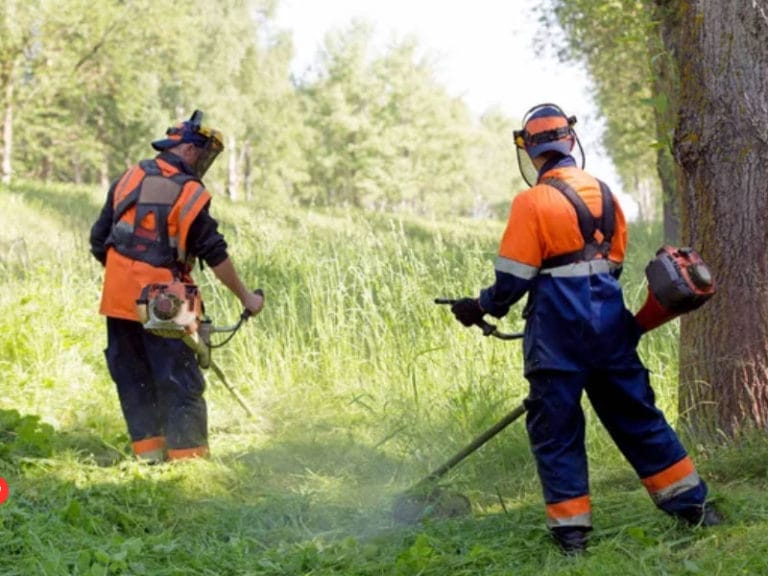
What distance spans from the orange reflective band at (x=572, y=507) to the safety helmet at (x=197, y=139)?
3.06m

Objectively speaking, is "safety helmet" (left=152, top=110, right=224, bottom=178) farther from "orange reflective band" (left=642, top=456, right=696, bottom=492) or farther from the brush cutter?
"orange reflective band" (left=642, top=456, right=696, bottom=492)

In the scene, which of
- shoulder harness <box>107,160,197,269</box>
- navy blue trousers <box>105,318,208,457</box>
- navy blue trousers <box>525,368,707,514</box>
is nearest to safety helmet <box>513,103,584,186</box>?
navy blue trousers <box>525,368,707,514</box>

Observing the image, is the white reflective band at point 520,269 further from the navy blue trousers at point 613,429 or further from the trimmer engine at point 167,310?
the trimmer engine at point 167,310

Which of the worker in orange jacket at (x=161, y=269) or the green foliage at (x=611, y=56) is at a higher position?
the green foliage at (x=611, y=56)

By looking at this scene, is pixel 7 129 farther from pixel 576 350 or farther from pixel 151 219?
pixel 576 350

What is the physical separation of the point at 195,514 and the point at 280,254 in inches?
195

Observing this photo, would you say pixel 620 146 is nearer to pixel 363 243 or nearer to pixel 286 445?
pixel 363 243

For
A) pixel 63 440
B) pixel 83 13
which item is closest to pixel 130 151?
pixel 83 13

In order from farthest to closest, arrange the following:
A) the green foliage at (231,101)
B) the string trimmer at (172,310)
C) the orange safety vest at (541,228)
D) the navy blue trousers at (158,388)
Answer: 1. the green foliage at (231,101)
2. the navy blue trousers at (158,388)
3. the string trimmer at (172,310)
4. the orange safety vest at (541,228)

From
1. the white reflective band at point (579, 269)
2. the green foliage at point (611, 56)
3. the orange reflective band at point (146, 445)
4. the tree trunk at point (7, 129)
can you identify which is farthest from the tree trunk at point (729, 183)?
the tree trunk at point (7, 129)

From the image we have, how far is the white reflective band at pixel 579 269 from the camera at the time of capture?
13.0 feet

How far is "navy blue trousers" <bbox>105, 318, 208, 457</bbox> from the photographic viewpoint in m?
5.78

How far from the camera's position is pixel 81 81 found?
3052 centimetres

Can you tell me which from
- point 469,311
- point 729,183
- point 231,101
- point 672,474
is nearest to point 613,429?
point 672,474
